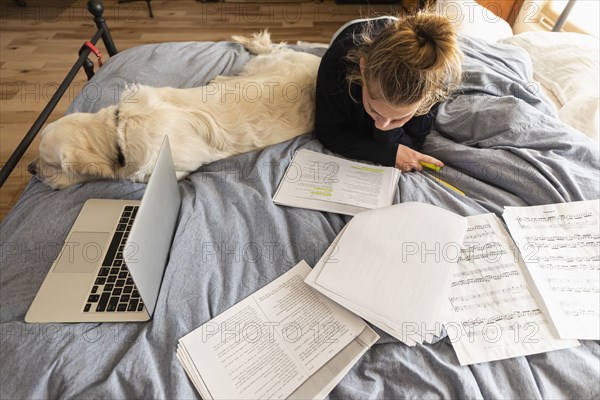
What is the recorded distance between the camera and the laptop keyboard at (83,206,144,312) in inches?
33.9

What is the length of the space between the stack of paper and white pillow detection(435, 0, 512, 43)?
3.94 ft

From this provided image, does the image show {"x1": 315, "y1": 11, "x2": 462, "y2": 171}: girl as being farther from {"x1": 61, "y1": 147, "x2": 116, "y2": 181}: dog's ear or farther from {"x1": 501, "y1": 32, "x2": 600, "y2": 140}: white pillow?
{"x1": 61, "y1": 147, "x2": 116, "y2": 181}: dog's ear

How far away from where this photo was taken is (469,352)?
0.78m

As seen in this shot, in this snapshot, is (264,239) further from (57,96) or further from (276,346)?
(57,96)

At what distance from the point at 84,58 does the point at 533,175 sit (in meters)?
1.65

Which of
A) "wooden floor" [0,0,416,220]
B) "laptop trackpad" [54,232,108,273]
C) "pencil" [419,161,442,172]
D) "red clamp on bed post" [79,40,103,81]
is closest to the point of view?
"laptop trackpad" [54,232,108,273]

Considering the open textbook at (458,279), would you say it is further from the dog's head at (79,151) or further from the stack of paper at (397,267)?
the dog's head at (79,151)

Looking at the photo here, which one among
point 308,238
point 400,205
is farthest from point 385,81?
point 308,238

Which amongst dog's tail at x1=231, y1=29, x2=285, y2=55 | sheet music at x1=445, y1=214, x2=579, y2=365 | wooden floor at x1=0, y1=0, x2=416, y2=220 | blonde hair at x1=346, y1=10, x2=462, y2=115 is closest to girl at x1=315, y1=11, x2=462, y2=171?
blonde hair at x1=346, y1=10, x2=462, y2=115

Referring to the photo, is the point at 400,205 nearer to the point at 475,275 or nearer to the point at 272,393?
the point at 475,275

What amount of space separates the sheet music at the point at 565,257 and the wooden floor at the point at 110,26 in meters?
1.83

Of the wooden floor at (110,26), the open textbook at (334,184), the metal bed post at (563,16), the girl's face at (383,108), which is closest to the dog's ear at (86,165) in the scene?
the open textbook at (334,184)

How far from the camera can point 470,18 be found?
176cm

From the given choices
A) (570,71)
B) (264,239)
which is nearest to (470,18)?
(570,71)
